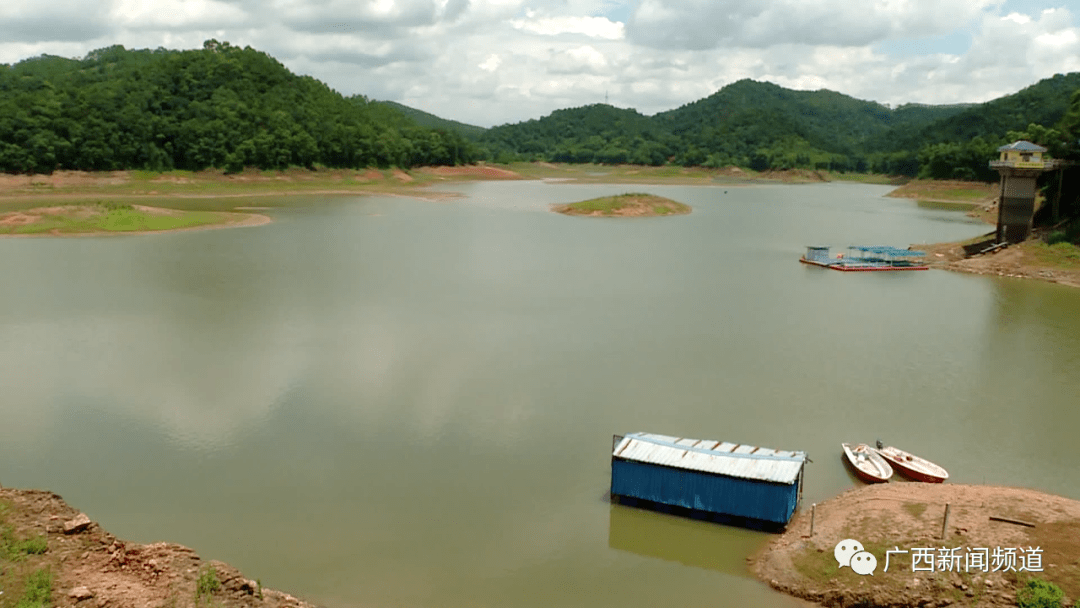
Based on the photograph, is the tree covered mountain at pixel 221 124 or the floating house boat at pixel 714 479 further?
the tree covered mountain at pixel 221 124

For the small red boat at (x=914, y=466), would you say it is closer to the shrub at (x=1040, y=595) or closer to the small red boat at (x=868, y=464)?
the small red boat at (x=868, y=464)

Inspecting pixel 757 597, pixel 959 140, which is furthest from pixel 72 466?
pixel 959 140

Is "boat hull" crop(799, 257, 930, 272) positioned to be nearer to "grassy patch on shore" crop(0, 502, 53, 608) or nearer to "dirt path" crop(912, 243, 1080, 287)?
"dirt path" crop(912, 243, 1080, 287)

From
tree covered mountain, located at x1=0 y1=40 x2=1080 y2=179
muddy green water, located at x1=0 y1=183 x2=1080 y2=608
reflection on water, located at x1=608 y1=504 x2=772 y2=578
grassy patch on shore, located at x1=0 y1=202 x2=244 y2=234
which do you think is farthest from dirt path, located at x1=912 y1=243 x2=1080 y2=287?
tree covered mountain, located at x1=0 y1=40 x2=1080 y2=179

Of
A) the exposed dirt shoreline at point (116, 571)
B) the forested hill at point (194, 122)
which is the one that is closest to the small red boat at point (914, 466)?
the exposed dirt shoreline at point (116, 571)

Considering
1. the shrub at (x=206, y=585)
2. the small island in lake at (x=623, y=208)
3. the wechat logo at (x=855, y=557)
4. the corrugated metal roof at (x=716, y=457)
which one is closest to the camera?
the shrub at (x=206, y=585)

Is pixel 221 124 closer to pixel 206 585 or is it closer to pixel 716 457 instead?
pixel 716 457

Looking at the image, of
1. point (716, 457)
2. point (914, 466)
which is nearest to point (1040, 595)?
point (716, 457)
